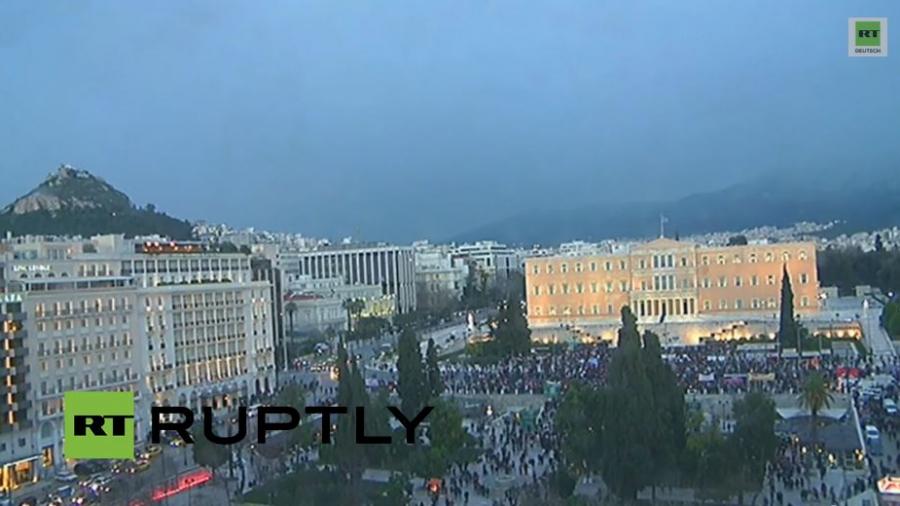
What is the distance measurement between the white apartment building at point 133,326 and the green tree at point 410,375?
517 cm

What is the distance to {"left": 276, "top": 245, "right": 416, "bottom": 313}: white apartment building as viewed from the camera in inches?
1902

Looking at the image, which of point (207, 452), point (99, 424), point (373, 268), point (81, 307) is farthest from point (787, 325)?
point (373, 268)

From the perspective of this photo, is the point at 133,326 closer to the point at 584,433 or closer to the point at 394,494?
the point at 394,494

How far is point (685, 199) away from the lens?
154 meters

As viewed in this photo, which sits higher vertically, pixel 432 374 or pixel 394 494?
pixel 432 374

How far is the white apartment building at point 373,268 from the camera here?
48.3 meters

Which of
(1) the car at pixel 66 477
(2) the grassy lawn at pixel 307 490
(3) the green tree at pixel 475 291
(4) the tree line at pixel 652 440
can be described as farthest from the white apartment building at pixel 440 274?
(4) the tree line at pixel 652 440

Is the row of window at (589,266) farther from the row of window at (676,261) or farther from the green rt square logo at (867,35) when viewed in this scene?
the green rt square logo at (867,35)

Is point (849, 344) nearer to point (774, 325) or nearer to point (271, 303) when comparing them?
point (774, 325)

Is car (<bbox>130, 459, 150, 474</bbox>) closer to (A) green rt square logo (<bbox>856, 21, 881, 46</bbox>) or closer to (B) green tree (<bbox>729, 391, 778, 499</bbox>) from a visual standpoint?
(B) green tree (<bbox>729, 391, 778, 499</bbox>)

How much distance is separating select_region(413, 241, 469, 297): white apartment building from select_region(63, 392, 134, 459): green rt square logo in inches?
1622

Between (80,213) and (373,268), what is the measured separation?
13.9 m

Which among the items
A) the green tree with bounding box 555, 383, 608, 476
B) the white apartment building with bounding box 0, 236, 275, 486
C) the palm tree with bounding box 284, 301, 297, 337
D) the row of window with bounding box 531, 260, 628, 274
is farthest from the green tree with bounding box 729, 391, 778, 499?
the palm tree with bounding box 284, 301, 297, 337

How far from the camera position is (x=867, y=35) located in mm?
8078
